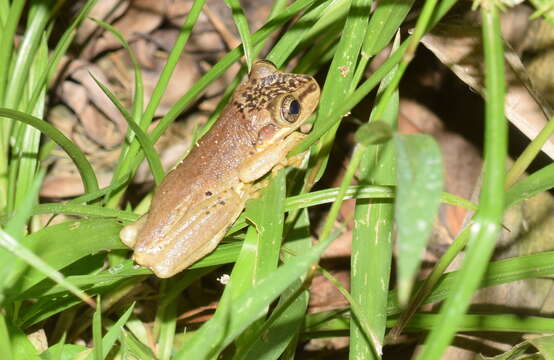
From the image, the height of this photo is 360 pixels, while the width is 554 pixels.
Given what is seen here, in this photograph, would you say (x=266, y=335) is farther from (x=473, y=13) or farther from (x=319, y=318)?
(x=473, y=13)

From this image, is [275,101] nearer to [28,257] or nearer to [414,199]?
[28,257]

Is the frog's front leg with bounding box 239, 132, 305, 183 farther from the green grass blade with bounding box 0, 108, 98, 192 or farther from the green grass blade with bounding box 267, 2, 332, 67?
the green grass blade with bounding box 0, 108, 98, 192

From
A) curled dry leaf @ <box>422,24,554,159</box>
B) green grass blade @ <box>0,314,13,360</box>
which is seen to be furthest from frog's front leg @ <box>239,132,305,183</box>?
green grass blade @ <box>0,314,13,360</box>

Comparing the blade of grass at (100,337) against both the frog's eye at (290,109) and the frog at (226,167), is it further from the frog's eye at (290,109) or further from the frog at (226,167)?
the frog's eye at (290,109)

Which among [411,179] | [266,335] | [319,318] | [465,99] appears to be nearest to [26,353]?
[266,335]

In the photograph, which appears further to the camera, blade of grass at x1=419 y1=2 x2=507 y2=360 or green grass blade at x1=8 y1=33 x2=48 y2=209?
green grass blade at x1=8 y1=33 x2=48 y2=209

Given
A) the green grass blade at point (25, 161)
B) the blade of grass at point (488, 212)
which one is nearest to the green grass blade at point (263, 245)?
the blade of grass at point (488, 212)
